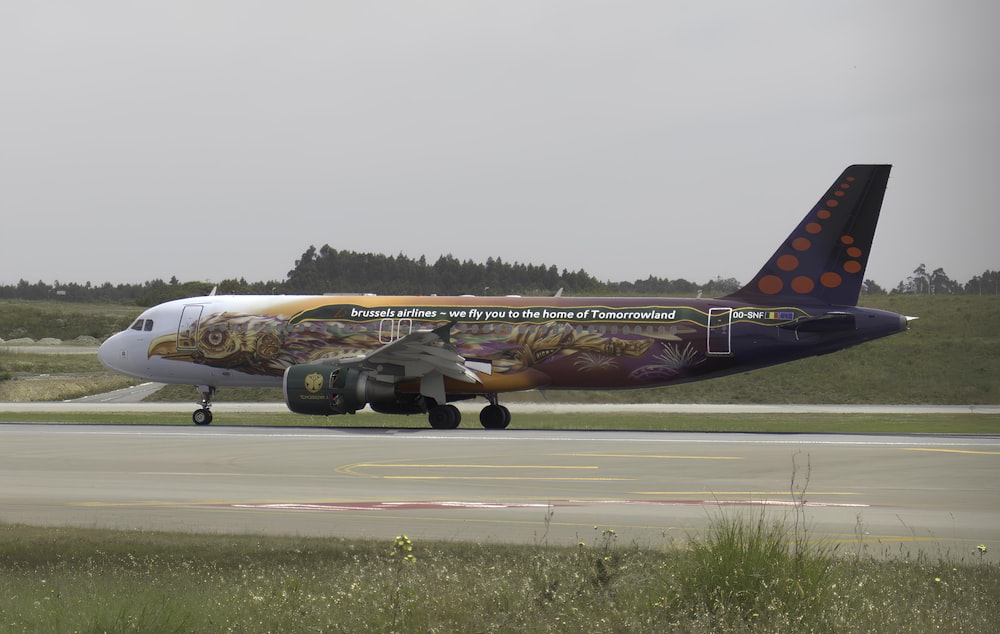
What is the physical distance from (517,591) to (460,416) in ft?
77.6

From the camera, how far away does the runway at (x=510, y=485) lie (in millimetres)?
14664

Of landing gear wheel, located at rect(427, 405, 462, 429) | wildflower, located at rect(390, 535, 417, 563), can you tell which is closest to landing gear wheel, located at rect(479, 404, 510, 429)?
landing gear wheel, located at rect(427, 405, 462, 429)

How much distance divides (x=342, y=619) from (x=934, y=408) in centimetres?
4051

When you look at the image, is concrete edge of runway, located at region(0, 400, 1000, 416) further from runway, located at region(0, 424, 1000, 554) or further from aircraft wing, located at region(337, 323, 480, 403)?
runway, located at region(0, 424, 1000, 554)

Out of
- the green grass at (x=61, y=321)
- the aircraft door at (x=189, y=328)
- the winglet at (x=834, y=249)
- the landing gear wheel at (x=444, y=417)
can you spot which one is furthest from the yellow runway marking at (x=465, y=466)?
the green grass at (x=61, y=321)

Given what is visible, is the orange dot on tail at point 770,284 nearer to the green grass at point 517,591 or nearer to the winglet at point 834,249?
the winglet at point 834,249

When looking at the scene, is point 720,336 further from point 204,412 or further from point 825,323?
point 204,412

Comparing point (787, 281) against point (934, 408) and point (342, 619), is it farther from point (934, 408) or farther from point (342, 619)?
point (342, 619)

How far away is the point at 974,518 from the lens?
1548cm

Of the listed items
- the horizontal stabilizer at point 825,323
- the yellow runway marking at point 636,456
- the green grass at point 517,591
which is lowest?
the yellow runway marking at point 636,456

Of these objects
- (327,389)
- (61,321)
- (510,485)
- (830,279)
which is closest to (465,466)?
(510,485)

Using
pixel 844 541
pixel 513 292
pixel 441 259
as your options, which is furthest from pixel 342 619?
pixel 441 259

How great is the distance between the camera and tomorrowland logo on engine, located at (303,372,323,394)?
31984mm

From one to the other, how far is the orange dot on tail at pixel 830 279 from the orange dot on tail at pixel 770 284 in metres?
1.15
